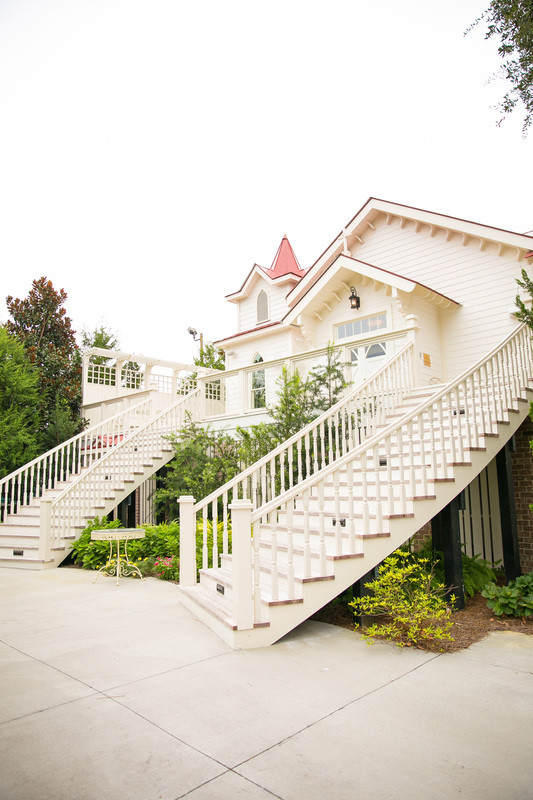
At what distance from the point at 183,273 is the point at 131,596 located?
1489 inches

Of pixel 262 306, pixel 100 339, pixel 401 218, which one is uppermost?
pixel 100 339

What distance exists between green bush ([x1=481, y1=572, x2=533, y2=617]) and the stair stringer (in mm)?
1150

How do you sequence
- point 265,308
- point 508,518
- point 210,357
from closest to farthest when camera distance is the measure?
1. point 508,518
2. point 265,308
3. point 210,357

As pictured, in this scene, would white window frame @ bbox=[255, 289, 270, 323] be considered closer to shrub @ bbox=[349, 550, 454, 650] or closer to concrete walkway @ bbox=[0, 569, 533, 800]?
shrub @ bbox=[349, 550, 454, 650]

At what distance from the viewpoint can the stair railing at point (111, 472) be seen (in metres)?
9.59

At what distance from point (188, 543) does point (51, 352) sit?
12.6 metres

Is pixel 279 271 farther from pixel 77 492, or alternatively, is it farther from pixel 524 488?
pixel 524 488

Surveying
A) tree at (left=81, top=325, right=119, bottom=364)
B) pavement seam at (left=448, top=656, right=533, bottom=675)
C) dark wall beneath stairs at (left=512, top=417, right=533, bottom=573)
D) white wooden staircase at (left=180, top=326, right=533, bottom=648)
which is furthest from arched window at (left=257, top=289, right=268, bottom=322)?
tree at (left=81, top=325, right=119, bottom=364)

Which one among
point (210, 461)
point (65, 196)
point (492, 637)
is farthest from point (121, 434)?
point (492, 637)

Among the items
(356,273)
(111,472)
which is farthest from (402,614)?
(356,273)

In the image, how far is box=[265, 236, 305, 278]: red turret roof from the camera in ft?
56.6

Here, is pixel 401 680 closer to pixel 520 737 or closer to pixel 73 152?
pixel 520 737

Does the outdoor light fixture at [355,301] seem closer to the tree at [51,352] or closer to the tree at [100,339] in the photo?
the tree at [51,352]

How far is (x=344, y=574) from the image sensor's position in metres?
4.92
